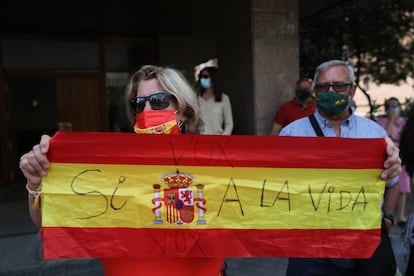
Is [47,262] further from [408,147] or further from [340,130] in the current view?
[408,147]

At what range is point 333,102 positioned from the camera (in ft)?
7.70

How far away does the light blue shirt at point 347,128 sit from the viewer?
7.59ft

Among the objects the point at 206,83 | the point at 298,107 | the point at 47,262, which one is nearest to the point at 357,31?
the point at 298,107

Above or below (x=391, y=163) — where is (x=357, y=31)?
above

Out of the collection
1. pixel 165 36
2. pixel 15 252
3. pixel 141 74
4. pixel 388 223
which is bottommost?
pixel 15 252

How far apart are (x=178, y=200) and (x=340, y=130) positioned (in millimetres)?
1293

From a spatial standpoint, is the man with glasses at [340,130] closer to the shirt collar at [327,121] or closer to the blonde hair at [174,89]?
the shirt collar at [327,121]

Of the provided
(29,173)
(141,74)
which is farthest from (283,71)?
(29,173)

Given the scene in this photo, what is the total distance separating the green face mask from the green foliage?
21.0 ft

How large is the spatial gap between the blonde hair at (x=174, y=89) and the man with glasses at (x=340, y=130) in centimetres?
88

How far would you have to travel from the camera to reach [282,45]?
5.25 m

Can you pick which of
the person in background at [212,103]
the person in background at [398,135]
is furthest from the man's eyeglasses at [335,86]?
the person in background at [398,135]

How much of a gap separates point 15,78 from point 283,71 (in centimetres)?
591

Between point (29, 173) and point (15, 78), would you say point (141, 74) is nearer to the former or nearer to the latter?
point (29, 173)
